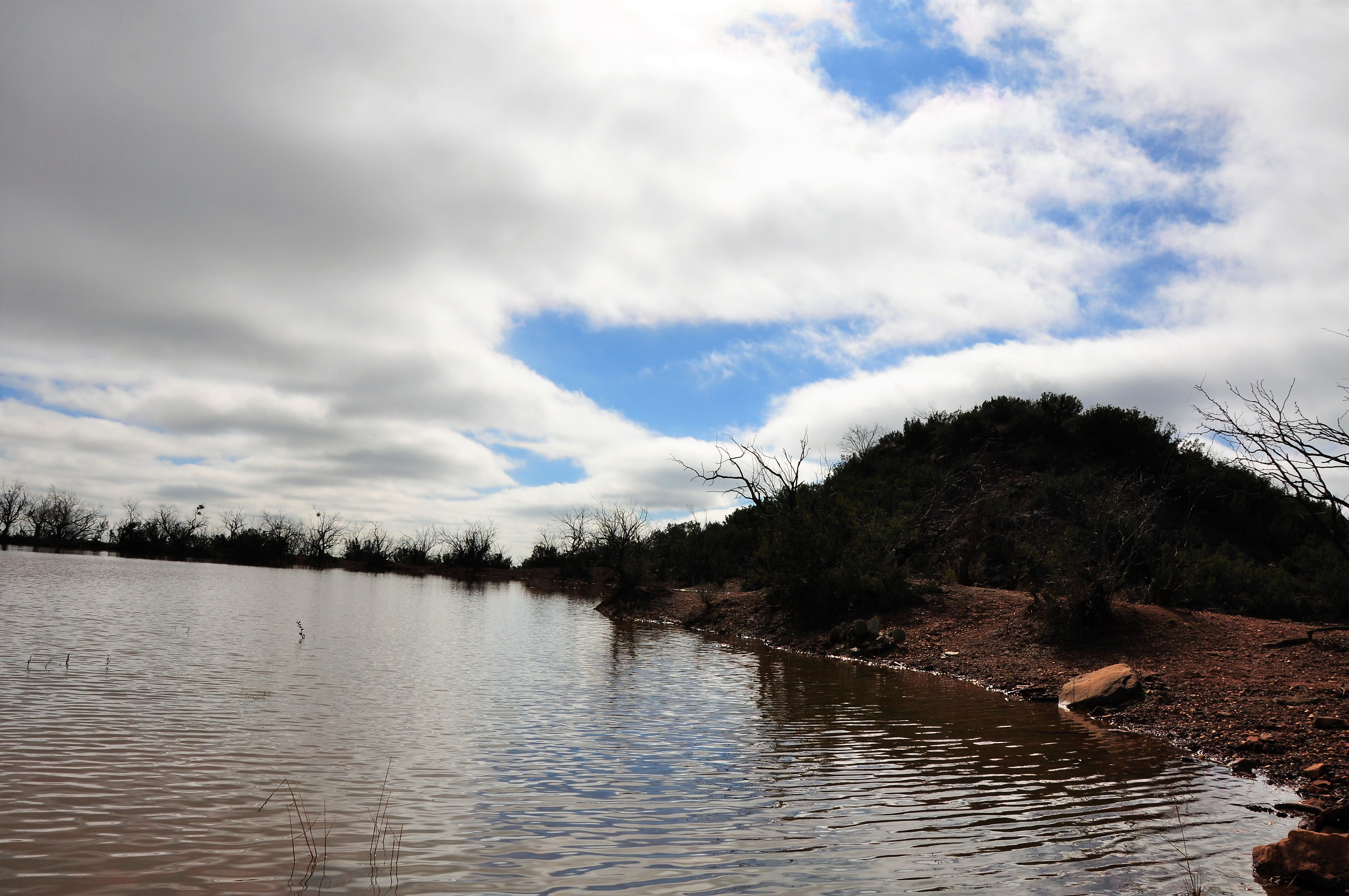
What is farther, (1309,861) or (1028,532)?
(1028,532)

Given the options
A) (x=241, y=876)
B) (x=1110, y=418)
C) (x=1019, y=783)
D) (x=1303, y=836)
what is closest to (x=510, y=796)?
(x=241, y=876)

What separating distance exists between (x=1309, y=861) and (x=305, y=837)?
26.3 feet

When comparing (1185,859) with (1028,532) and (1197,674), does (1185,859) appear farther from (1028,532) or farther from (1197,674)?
(1028,532)

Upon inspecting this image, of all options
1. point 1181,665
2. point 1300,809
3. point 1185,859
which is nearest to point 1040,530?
point 1181,665

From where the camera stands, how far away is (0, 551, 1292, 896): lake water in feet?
19.1

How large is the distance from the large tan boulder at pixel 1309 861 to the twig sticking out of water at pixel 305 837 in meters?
7.35

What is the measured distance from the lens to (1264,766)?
386 inches

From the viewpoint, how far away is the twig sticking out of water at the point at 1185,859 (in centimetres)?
590

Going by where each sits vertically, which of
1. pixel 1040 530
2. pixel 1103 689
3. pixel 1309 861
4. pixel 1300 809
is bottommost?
pixel 1300 809

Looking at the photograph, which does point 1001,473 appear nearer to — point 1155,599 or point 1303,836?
point 1155,599

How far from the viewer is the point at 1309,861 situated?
5957 millimetres

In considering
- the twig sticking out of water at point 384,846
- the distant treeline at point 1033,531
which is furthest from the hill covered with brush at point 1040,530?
the twig sticking out of water at point 384,846

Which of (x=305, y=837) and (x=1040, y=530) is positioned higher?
(x=1040, y=530)

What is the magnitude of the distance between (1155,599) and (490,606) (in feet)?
96.2
